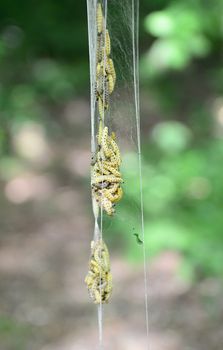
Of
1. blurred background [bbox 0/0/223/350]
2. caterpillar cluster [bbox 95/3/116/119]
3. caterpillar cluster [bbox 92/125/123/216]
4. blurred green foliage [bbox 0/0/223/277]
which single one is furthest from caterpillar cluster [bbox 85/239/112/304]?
blurred background [bbox 0/0/223/350]

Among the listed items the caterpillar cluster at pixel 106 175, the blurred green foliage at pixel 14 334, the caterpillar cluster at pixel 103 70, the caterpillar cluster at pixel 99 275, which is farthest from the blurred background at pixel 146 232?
the caterpillar cluster at pixel 99 275

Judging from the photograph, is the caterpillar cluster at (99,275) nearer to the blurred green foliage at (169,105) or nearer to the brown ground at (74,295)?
the blurred green foliage at (169,105)

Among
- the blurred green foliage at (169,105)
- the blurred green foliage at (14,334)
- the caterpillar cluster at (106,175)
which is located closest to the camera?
the caterpillar cluster at (106,175)

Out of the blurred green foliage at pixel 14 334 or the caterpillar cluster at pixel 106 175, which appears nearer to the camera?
the caterpillar cluster at pixel 106 175

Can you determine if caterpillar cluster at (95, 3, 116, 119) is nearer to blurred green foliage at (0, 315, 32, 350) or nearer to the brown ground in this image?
the brown ground

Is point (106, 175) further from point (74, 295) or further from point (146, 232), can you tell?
point (74, 295)

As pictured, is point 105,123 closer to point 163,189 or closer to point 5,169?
point 163,189
